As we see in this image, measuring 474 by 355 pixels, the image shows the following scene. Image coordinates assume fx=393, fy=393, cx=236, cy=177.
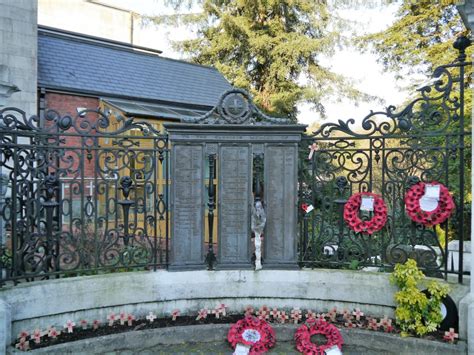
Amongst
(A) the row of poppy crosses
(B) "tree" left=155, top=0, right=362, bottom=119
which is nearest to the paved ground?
(A) the row of poppy crosses

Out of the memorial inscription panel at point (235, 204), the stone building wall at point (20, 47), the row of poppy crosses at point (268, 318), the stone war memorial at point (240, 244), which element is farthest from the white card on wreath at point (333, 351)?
the stone building wall at point (20, 47)

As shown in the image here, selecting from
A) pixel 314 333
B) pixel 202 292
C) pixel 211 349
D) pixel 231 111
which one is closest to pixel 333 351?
pixel 314 333

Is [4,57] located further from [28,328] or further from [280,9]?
[280,9]

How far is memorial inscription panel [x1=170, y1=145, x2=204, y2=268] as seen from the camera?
461 cm

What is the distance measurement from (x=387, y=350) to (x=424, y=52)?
10578 millimetres

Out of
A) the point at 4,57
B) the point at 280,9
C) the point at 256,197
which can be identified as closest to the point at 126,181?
the point at 256,197

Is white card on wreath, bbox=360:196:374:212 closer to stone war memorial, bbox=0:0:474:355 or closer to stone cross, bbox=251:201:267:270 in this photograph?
stone war memorial, bbox=0:0:474:355

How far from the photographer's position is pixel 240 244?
15.4ft

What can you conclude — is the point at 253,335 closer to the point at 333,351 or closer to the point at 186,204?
the point at 333,351

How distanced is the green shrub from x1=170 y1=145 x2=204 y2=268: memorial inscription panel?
2252mm

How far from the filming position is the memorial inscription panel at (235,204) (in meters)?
4.68

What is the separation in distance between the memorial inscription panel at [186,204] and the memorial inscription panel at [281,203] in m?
0.81

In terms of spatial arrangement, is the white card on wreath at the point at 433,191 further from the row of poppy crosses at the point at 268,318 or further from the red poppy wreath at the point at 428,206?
the row of poppy crosses at the point at 268,318

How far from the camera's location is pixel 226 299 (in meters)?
4.68
